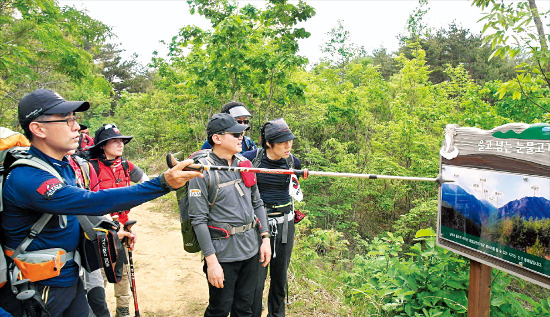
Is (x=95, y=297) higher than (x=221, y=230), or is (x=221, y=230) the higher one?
(x=221, y=230)

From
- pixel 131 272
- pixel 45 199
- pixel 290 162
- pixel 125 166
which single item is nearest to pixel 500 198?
pixel 290 162

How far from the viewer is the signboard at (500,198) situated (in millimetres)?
2062

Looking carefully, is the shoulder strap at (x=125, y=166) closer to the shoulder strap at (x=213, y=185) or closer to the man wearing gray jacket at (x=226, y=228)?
the man wearing gray jacket at (x=226, y=228)

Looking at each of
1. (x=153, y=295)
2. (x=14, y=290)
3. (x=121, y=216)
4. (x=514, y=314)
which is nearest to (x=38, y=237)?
(x=14, y=290)

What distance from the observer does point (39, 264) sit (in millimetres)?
1873

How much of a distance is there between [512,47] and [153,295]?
17.3ft

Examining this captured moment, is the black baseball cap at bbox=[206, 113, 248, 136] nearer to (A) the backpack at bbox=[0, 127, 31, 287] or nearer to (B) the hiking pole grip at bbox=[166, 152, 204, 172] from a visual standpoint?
(B) the hiking pole grip at bbox=[166, 152, 204, 172]

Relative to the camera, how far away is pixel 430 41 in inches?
1024

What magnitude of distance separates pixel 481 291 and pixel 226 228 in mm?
2055

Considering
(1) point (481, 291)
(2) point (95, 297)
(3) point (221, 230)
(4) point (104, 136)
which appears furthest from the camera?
(4) point (104, 136)

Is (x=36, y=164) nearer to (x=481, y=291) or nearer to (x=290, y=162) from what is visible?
(x=290, y=162)

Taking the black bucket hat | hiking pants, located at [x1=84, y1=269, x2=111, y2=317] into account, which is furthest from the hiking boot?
the black bucket hat

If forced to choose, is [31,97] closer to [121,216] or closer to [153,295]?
[121,216]

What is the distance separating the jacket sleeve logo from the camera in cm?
173
